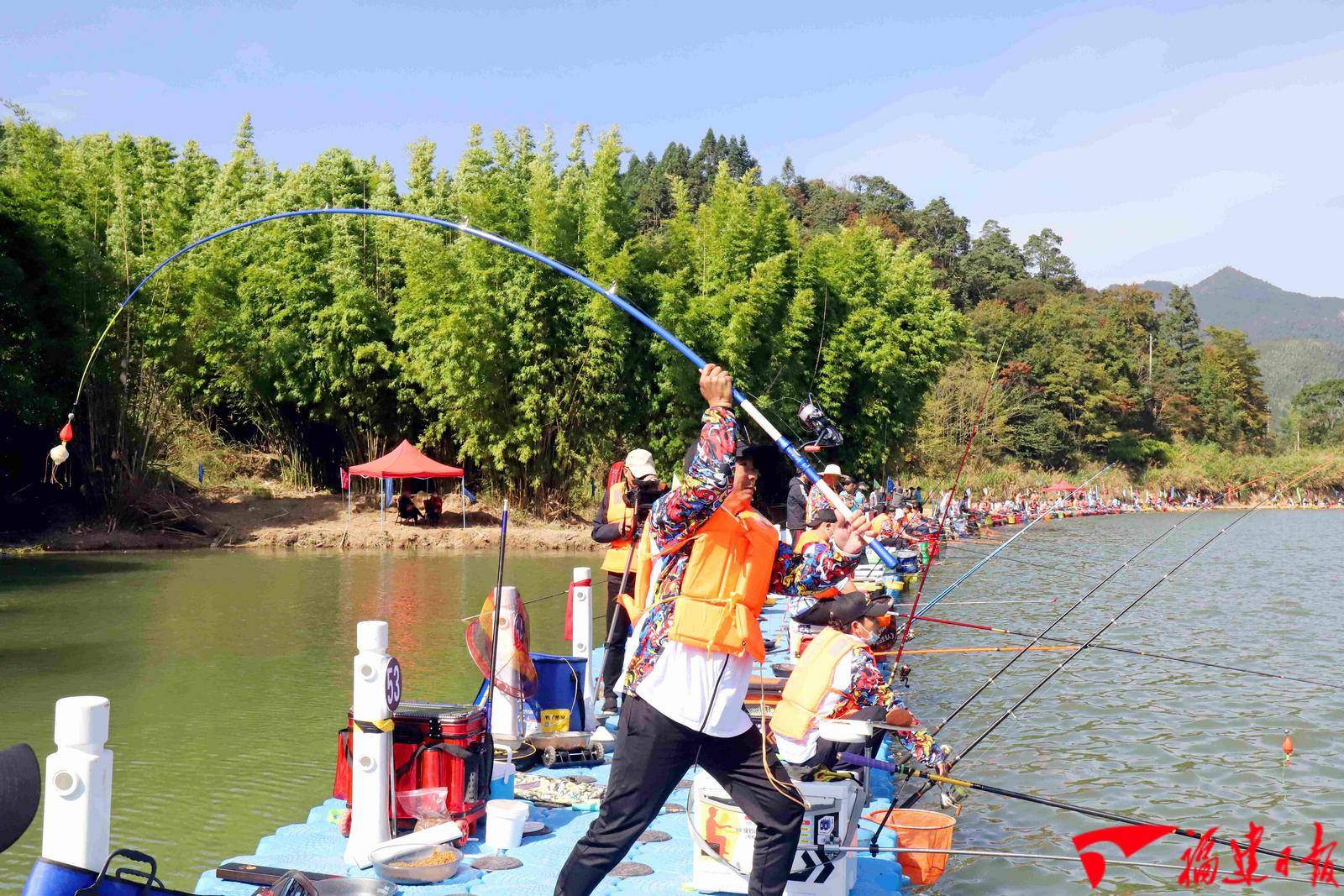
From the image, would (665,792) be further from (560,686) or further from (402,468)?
(402,468)

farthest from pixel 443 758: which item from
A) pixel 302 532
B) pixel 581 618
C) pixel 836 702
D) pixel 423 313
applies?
pixel 423 313

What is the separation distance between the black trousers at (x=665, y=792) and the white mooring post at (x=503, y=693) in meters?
2.77

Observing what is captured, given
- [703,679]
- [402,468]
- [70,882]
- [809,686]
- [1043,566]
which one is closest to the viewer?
[70,882]

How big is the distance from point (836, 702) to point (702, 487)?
2.02m

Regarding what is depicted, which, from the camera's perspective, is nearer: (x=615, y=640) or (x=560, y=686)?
(x=560, y=686)

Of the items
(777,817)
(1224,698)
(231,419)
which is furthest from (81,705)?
(231,419)

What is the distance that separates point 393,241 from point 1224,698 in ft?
69.2

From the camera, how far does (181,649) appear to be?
10.5 metres

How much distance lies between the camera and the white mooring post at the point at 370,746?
4.45m

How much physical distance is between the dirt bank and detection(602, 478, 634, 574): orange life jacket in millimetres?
15243

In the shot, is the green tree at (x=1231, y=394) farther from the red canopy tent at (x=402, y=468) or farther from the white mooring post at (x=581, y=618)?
the white mooring post at (x=581, y=618)

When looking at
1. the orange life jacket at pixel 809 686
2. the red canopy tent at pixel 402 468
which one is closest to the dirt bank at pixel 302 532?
the red canopy tent at pixel 402 468

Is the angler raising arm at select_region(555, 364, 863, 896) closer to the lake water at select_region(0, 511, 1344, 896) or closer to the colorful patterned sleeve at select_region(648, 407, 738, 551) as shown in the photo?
the colorful patterned sleeve at select_region(648, 407, 738, 551)

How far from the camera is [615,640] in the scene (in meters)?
6.60
